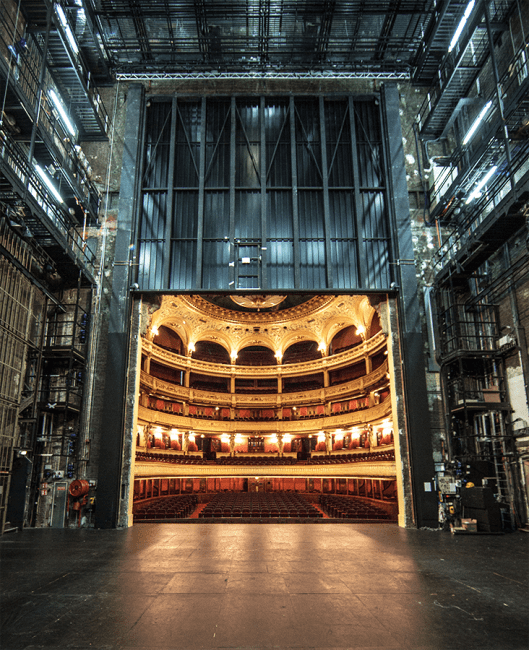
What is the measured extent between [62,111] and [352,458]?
2657cm

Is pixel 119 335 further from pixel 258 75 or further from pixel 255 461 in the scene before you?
pixel 255 461

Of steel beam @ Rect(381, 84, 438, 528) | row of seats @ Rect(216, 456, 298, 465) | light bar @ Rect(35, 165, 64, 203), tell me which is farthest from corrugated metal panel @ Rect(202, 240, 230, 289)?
row of seats @ Rect(216, 456, 298, 465)

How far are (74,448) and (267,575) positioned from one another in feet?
37.6

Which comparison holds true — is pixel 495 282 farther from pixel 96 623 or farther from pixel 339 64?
pixel 96 623

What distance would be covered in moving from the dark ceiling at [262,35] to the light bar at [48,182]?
22.3 ft

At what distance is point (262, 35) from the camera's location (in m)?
20.4

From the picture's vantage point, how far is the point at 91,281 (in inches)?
756

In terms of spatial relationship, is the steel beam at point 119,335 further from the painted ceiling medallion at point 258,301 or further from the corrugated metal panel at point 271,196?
the painted ceiling medallion at point 258,301

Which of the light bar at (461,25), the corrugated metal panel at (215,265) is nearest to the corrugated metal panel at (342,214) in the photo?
the corrugated metal panel at (215,265)

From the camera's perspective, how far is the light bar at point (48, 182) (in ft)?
57.9

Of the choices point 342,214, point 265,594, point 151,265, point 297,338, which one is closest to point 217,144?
point 151,265

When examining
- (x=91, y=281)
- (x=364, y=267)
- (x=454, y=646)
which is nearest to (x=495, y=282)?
(x=364, y=267)

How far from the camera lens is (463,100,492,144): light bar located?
17578mm

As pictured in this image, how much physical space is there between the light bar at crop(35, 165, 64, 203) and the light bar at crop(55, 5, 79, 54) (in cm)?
532
